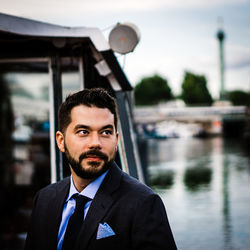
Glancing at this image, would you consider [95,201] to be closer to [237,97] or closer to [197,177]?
[197,177]

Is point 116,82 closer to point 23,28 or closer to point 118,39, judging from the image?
point 118,39

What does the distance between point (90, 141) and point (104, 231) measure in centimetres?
43

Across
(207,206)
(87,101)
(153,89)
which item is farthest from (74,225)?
(153,89)

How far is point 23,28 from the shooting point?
4453 millimetres

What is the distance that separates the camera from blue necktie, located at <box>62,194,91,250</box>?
6.44ft

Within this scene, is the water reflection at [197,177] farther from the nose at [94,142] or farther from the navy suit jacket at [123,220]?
the nose at [94,142]

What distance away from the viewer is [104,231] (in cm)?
189

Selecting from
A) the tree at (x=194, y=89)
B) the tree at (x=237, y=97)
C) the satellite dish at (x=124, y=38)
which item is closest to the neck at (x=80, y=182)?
the satellite dish at (x=124, y=38)

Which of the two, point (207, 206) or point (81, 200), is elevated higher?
point (81, 200)

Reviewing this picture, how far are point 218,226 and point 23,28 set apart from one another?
20.0ft

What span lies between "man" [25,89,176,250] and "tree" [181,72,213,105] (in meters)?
76.2

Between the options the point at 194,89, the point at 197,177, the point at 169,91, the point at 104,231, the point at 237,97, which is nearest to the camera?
the point at 104,231

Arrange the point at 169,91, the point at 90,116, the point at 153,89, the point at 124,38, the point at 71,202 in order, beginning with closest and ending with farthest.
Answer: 1. the point at 90,116
2. the point at 71,202
3. the point at 124,38
4. the point at 153,89
5. the point at 169,91

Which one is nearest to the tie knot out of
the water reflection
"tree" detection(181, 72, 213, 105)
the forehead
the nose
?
the nose
